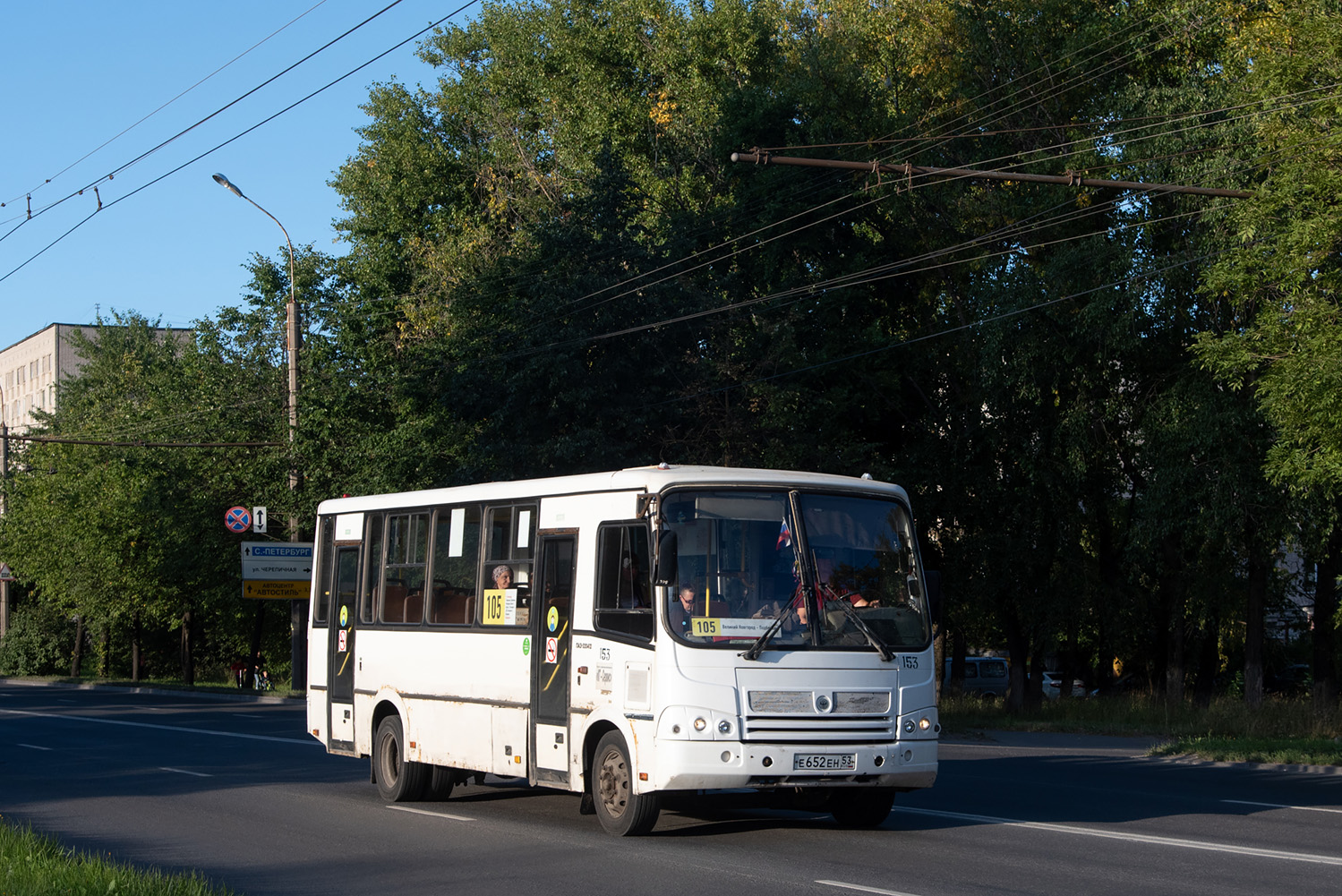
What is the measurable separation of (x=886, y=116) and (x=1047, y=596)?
11875 mm

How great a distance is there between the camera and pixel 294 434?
36.6 m

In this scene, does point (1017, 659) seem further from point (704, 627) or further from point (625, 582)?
point (704, 627)

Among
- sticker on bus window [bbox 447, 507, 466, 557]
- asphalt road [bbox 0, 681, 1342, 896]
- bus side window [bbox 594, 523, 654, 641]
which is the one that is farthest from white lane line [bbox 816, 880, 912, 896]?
sticker on bus window [bbox 447, 507, 466, 557]

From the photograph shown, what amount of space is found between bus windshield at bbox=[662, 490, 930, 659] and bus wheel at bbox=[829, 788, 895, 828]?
1.43m

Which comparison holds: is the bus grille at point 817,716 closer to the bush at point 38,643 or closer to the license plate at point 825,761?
the license plate at point 825,761

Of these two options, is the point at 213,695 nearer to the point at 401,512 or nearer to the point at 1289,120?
the point at 401,512

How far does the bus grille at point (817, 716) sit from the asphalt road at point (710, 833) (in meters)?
0.82

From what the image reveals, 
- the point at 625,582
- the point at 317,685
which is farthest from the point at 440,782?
the point at 625,582

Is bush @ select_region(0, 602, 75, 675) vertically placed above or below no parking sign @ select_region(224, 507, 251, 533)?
below

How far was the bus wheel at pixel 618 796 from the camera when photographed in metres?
11.3

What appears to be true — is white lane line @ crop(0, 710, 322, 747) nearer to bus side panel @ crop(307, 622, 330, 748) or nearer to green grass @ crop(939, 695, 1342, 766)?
bus side panel @ crop(307, 622, 330, 748)

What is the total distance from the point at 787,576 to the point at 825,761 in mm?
1406

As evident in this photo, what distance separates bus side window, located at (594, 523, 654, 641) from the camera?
11.4 m

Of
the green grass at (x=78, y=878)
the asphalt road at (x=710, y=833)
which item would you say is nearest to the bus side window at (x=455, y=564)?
the asphalt road at (x=710, y=833)
